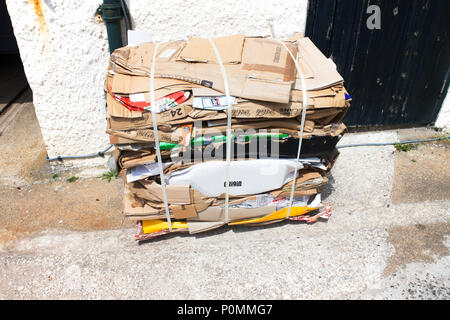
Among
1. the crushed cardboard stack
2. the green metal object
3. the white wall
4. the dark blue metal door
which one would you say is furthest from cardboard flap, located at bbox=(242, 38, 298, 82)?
the green metal object

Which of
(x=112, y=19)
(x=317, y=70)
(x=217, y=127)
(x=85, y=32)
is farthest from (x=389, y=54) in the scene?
(x=85, y=32)

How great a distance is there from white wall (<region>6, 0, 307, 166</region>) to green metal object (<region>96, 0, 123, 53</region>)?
124 mm

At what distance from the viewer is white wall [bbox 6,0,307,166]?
289 centimetres

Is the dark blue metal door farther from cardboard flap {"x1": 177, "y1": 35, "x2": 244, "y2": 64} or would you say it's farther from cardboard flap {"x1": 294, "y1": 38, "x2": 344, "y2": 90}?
cardboard flap {"x1": 177, "y1": 35, "x2": 244, "y2": 64}

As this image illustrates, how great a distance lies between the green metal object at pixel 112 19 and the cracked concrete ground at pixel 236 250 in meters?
1.35

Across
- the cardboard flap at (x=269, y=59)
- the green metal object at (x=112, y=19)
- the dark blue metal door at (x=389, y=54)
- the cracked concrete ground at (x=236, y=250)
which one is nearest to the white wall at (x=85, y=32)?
the green metal object at (x=112, y=19)

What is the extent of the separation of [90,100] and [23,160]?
3.82 ft

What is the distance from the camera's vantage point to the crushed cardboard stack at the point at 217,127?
225 centimetres

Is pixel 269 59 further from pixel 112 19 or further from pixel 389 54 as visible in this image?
pixel 389 54

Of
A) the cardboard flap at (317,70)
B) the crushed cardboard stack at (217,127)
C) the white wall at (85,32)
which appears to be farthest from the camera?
the white wall at (85,32)

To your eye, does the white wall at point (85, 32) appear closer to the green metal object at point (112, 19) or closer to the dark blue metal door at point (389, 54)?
the green metal object at point (112, 19)

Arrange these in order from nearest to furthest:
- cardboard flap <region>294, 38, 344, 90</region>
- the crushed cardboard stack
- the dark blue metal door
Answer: the crushed cardboard stack → cardboard flap <region>294, 38, 344, 90</region> → the dark blue metal door

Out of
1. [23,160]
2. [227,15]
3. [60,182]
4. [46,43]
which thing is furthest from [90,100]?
[227,15]

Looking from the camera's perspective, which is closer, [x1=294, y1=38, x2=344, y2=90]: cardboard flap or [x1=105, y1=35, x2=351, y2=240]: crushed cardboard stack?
[x1=105, y1=35, x2=351, y2=240]: crushed cardboard stack
